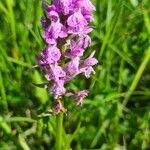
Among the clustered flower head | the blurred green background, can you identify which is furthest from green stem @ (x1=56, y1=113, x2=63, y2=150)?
the blurred green background

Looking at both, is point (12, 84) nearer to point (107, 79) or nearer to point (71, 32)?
point (107, 79)

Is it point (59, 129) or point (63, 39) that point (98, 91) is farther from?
point (63, 39)

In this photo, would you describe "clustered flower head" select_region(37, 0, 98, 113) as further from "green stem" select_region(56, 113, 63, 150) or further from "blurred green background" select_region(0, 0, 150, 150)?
"blurred green background" select_region(0, 0, 150, 150)

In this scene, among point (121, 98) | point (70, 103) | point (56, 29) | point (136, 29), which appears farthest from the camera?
point (136, 29)

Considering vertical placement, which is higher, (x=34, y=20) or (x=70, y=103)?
(x=34, y=20)

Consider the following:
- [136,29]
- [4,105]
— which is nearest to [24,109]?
[4,105]

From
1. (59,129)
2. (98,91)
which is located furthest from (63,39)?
(98,91)

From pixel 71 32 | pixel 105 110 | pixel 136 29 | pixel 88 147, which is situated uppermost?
pixel 71 32
